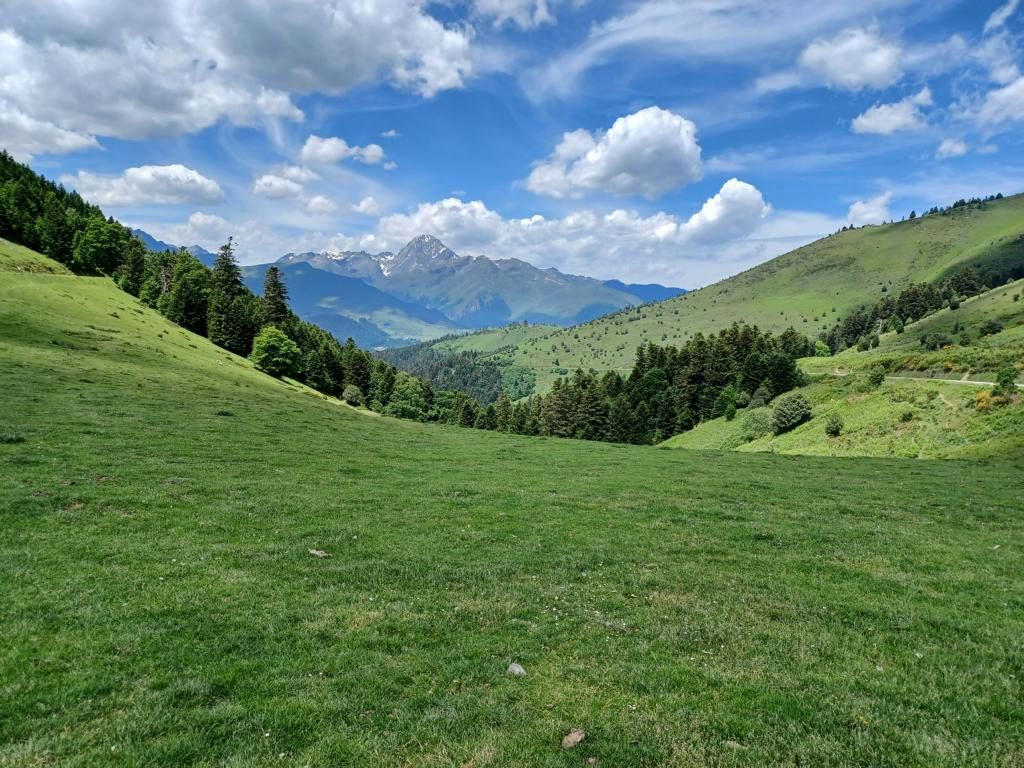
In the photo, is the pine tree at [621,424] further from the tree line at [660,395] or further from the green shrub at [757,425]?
the green shrub at [757,425]

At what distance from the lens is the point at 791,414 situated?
235 feet

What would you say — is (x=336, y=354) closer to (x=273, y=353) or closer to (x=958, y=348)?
(x=273, y=353)

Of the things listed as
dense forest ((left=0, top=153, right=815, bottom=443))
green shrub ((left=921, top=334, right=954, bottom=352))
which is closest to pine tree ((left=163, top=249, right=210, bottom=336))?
dense forest ((left=0, top=153, right=815, bottom=443))

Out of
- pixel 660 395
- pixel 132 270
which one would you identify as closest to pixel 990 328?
pixel 660 395

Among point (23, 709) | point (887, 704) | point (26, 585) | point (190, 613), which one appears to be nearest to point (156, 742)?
point (23, 709)

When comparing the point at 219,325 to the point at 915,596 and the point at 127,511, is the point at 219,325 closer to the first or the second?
the point at 127,511

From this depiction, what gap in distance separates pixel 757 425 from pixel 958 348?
3552 centimetres

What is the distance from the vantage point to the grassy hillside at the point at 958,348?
6812cm

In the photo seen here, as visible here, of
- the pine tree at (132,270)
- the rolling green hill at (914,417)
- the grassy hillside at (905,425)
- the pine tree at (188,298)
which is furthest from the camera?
the pine tree at (132,270)

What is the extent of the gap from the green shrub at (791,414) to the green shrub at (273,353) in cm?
8163

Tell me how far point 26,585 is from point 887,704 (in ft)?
57.7

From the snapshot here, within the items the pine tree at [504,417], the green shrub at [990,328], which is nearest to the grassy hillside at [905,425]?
the pine tree at [504,417]

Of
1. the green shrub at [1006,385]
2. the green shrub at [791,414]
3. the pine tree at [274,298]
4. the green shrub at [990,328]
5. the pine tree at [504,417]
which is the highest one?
the green shrub at [990,328]

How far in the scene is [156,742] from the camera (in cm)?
738
